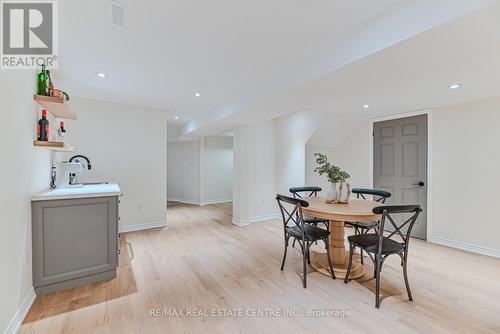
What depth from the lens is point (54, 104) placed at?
222 centimetres

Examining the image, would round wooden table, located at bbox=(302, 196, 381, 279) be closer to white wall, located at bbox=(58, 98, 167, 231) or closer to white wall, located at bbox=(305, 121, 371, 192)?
white wall, located at bbox=(305, 121, 371, 192)

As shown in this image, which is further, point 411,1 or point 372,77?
point 372,77

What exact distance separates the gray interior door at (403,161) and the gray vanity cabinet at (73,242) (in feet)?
14.7

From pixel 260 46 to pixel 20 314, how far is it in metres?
3.00

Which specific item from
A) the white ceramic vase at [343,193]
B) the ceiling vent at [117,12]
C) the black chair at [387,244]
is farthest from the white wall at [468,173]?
the ceiling vent at [117,12]

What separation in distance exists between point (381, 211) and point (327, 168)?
933 mm

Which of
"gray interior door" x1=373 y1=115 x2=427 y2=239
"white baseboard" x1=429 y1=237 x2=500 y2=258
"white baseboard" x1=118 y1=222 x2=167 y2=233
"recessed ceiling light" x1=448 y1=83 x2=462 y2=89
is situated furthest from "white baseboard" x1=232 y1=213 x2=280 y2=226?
"recessed ceiling light" x1=448 y1=83 x2=462 y2=89

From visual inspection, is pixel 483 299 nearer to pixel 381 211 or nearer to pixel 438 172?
pixel 381 211

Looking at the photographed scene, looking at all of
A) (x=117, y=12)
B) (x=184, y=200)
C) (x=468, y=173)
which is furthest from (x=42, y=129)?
(x=468, y=173)

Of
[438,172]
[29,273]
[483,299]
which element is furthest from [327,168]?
[29,273]

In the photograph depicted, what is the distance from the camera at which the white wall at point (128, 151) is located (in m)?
3.76

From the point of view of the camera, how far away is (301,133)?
4.53 meters

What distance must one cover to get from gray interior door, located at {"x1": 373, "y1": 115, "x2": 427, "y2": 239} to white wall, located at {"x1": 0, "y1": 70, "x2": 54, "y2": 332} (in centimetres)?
505

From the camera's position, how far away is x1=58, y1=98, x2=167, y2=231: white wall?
12.3 ft
